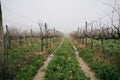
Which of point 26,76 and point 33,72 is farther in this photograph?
point 33,72

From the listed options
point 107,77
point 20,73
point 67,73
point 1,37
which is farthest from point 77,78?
point 1,37

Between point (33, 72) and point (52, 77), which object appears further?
point (33, 72)

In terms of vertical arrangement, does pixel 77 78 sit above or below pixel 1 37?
below

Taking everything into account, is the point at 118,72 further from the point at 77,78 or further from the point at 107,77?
the point at 77,78

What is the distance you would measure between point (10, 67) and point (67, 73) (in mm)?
4250

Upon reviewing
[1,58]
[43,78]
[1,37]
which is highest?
[1,37]

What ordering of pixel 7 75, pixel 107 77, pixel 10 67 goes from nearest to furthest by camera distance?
pixel 107 77
pixel 7 75
pixel 10 67

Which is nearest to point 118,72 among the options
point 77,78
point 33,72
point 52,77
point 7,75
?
point 77,78

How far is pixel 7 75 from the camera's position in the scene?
9461 millimetres

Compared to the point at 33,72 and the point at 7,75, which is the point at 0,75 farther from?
the point at 33,72

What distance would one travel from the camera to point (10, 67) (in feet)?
36.7

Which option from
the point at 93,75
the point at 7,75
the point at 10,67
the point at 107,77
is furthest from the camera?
the point at 10,67

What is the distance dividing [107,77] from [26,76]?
4832 millimetres

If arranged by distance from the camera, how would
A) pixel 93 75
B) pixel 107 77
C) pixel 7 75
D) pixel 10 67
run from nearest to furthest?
pixel 107 77
pixel 7 75
pixel 93 75
pixel 10 67
